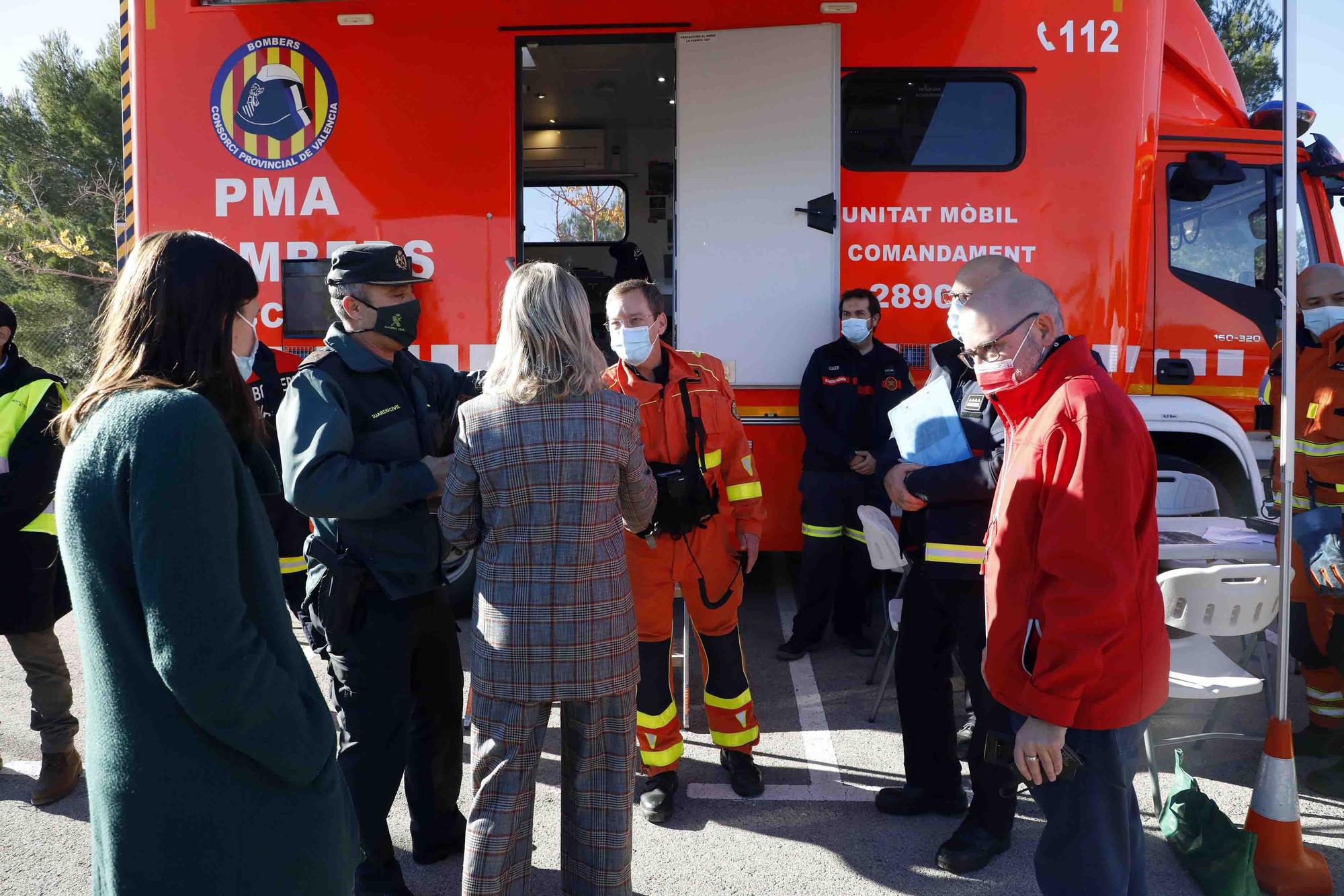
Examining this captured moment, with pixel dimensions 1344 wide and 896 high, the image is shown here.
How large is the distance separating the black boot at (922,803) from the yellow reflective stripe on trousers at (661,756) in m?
0.70

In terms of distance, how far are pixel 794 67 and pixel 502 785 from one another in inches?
135

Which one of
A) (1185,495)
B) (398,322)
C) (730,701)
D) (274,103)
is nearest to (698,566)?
(730,701)

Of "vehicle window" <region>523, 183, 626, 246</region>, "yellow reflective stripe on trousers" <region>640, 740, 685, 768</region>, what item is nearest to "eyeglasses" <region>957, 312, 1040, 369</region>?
"yellow reflective stripe on trousers" <region>640, 740, 685, 768</region>

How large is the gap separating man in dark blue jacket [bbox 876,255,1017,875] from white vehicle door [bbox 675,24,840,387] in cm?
141

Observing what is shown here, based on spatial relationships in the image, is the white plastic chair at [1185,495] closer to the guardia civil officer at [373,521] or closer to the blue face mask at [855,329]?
the blue face mask at [855,329]

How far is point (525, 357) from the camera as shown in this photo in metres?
2.28

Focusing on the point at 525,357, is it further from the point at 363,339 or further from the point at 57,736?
the point at 57,736

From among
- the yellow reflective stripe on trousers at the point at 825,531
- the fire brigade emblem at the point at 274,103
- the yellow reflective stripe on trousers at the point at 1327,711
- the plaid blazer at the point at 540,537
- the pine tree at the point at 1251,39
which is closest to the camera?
the plaid blazer at the point at 540,537

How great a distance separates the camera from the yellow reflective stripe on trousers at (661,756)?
129 inches

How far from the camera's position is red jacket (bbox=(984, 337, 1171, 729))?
71.6 inches

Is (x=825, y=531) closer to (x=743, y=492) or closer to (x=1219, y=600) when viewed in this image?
(x=743, y=492)

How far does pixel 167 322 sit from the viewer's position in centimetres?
142

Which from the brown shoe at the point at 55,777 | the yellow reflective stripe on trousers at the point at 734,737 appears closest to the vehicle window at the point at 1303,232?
the yellow reflective stripe on trousers at the point at 734,737

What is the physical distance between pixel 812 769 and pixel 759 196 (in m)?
2.53
